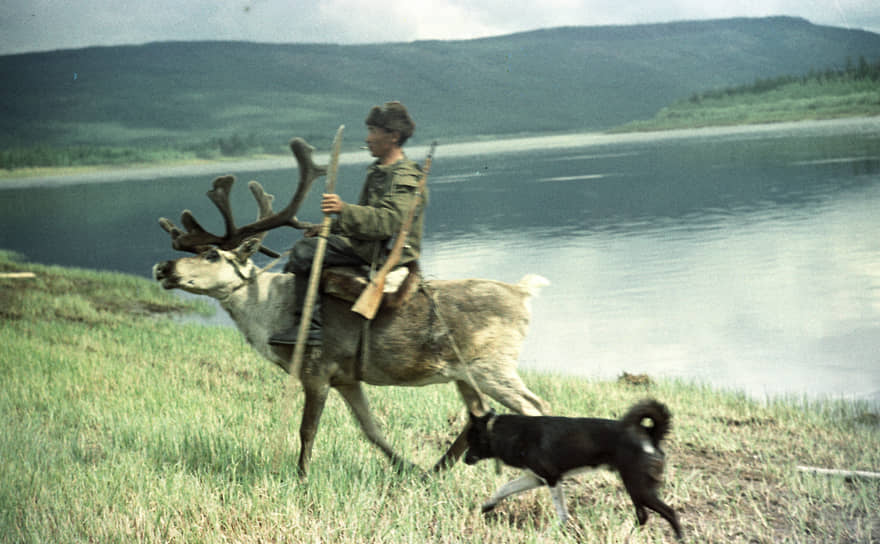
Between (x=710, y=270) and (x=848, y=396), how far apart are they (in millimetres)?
13363

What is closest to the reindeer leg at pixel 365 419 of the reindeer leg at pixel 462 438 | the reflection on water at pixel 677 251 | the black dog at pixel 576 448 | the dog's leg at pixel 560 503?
the reindeer leg at pixel 462 438

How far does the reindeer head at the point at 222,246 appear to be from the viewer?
19.5 ft

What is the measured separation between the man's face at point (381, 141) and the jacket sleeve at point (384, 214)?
0.83 feet

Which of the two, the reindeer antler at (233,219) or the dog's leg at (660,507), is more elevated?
the reindeer antler at (233,219)

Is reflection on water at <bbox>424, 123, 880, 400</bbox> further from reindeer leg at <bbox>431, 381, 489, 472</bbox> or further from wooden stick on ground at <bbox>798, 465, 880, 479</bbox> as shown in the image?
wooden stick on ground at <bbox>798, 465, 880, 479</bbox>

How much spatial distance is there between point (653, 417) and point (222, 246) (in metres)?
3.42

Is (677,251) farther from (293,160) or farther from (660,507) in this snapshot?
(293,160)

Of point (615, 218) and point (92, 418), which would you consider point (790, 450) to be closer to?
point (92, 418)

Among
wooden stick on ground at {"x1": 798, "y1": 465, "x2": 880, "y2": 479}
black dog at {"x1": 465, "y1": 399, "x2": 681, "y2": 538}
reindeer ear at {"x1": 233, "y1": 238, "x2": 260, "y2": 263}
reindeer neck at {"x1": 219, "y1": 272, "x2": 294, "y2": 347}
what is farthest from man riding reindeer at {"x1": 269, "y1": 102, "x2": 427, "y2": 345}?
wooden stick on ground at {"x1": 798, "y1": 465, "x2": 880, "y2": 479}

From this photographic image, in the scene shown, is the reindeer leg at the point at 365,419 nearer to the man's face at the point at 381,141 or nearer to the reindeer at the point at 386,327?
the reindeer at the point at 386,327

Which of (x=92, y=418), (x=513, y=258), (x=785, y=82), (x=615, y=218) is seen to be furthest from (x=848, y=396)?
(x=785, y=82)

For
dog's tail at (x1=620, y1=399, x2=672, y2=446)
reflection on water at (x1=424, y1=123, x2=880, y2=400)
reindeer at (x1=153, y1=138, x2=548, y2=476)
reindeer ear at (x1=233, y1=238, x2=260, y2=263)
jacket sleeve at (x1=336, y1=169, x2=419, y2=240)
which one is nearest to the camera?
dog's tail at (x1=620, y1=399, x2=672, y2=446)

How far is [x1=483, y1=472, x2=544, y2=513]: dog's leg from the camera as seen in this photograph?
4.95 meters

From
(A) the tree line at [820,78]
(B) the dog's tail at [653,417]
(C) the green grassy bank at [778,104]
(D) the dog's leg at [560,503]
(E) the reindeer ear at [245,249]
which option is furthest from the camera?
(C) the green grassy bank at [778,104]
